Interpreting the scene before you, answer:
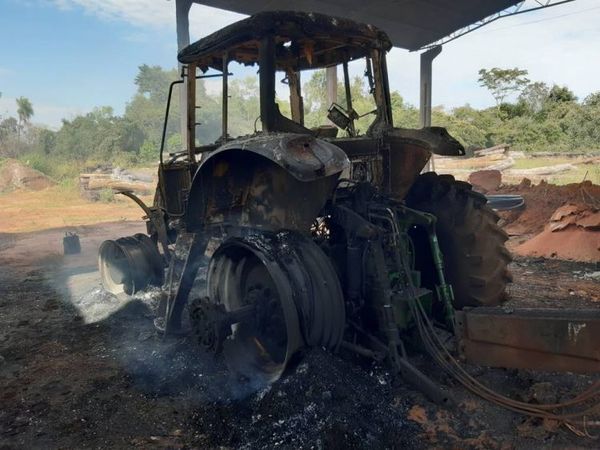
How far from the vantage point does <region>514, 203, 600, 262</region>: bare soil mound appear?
7566mm

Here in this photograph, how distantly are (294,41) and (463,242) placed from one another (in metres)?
2.07

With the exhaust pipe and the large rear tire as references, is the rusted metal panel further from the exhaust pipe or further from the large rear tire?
the exhaust pipe

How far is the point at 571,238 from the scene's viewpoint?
7.87m

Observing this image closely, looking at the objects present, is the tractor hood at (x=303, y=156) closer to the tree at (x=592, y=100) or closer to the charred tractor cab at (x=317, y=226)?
the charred tractor cab at (x=317, y=226)

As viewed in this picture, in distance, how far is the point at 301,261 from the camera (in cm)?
296

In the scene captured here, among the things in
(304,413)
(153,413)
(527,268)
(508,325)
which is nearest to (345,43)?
(508,325)

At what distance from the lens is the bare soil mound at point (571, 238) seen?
24.8 ft

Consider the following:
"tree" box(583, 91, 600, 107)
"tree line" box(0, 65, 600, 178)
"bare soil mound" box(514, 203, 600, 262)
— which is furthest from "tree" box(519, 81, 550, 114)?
"bare soil mound" box(514, 203, 600, 262)

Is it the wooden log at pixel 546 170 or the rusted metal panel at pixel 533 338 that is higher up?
the wooden log at pixel 546 170

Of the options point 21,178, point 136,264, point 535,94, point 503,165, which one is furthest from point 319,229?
point 535,94

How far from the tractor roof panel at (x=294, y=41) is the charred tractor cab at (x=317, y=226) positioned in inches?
0.5

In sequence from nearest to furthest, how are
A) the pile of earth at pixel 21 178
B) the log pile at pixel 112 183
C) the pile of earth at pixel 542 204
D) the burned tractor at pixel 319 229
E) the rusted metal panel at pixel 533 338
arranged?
the rusted metal panel at pixel 533 338 < the burned tractor at pixel 319 229 < the pile of earth at pixel 542 204 < the log pile at pixel 112 183 < the pile of earth at pixel 21 178

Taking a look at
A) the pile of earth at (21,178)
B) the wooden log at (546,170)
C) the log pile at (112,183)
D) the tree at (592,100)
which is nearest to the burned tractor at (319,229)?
the log pile at (112,183)

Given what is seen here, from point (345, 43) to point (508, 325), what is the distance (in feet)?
8.11
